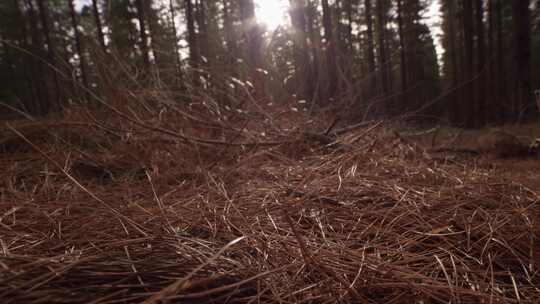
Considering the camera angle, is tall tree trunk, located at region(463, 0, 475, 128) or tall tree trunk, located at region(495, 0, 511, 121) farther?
tall tree trunk, located at region(495, 0, 511, 121)

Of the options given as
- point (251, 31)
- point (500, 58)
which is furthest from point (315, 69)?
point (500, 58)

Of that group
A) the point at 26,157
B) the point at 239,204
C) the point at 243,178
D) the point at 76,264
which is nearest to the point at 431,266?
the point at 239,204

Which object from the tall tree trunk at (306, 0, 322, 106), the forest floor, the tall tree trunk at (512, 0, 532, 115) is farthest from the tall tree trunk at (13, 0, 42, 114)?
the tall tree trunk at (512, 0, 532, 115)

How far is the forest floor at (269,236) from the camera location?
604 millimetres

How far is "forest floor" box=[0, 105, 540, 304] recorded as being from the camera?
0.60 meters

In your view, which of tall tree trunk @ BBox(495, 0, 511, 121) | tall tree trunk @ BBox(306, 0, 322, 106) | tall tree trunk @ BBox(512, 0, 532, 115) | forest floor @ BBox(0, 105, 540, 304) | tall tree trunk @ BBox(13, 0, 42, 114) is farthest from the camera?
tall tree trunk @ BBox(13, 0, 42, 114)

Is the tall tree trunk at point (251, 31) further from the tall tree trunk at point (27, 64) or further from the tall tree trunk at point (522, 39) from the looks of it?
the tall tree trunk at point (27, 64)

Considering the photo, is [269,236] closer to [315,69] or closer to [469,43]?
[315,69]

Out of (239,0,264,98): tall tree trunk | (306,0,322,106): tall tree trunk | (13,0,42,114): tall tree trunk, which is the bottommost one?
(306,0,322,106): tall tree trunk

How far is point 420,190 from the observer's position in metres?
1.29

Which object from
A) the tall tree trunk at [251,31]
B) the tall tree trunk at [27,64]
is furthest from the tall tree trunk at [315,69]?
the tall tree trunk at [27,64]

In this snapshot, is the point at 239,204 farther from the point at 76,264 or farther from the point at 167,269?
the point at 76,264

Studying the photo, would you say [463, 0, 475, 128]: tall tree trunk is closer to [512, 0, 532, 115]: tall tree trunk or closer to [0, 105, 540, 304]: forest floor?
[512, 0, 532, 115]: tall tree trunk

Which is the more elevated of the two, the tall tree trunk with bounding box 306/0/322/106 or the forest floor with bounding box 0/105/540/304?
the tall tree trunk with bounding box 306/0/322/106
